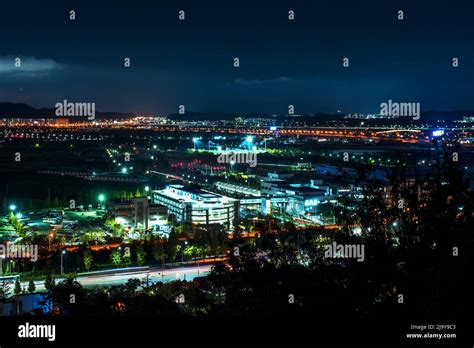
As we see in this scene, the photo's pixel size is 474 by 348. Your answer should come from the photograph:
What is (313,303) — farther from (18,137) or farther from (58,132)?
(58,132)

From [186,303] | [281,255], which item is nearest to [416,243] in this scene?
[281,255]

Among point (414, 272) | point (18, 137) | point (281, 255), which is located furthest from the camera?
point (18, 137)

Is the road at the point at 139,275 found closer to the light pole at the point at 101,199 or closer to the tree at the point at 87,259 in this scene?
the tree at the point at 87,259

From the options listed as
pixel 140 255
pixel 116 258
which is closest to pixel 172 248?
pixel 140 255

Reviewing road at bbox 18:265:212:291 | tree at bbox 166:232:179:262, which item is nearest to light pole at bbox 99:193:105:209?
tree at bbox 166:232:179:262

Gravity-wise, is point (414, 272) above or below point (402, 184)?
below

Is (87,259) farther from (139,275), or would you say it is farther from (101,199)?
(101,199)

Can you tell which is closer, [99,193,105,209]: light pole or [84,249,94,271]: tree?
[84,249,94,271]: tree

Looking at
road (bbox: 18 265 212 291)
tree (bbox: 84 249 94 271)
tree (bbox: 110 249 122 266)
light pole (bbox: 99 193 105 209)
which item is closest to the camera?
road (bbox: 18 265 212 291)

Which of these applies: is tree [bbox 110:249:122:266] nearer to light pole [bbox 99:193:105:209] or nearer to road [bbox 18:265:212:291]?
road [bbox 18:265:212:291]
